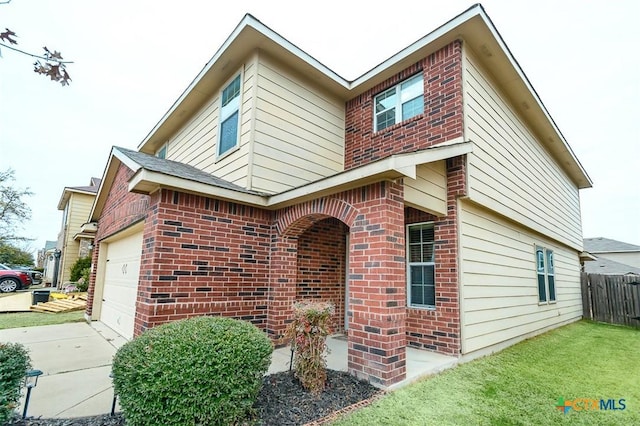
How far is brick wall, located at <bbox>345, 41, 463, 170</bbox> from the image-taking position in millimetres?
5684

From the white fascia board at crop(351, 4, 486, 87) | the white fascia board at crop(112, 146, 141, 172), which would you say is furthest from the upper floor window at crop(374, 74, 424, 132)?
the white fascia board at crop(112, 146, 141, 172)

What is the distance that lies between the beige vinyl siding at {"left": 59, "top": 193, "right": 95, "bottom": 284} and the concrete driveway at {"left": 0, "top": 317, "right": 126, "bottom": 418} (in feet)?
42.7

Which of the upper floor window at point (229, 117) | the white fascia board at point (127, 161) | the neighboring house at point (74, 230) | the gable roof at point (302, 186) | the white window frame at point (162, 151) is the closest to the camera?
the gable roof at point (302, 186)

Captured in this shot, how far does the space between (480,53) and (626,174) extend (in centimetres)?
3790

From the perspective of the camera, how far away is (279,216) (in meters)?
5.86

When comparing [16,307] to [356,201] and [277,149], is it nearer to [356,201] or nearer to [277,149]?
[277,149]

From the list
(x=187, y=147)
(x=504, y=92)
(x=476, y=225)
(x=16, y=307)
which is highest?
(x=504, y=92)

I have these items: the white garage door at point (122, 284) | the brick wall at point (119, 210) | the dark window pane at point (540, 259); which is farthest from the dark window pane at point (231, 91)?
the dark window pane at point (540, 259)

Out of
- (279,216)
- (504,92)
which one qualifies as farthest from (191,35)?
(504,92)

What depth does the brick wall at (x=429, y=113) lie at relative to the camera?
5.68 meters

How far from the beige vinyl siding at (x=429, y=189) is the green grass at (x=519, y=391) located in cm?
242

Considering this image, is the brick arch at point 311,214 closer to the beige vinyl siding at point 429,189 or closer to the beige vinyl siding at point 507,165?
the beige vinyl siding at point 429,189

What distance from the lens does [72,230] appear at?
18594 mm

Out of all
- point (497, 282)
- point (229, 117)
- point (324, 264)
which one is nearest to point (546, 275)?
point (497, 282)
